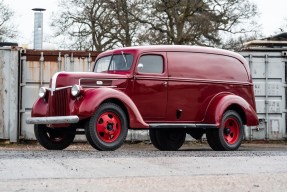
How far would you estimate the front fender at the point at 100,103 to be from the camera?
1127 cm

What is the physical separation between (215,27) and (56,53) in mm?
19958

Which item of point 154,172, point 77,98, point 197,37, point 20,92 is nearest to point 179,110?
point 77,98

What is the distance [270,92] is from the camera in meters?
18.7

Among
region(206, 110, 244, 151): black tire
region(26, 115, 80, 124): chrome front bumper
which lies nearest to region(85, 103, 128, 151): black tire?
region(26, 115, 80, 124): chrome front bumper

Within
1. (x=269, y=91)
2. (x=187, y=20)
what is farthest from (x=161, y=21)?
(x=269, y=91)

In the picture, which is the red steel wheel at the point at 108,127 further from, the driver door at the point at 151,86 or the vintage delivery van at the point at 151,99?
the driver door at the point at 151,86

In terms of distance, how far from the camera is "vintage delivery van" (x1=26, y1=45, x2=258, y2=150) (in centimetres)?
1155

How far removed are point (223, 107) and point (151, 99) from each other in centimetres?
152

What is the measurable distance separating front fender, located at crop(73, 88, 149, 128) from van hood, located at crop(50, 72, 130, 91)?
303 millimetres

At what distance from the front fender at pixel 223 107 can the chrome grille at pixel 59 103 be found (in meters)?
2.90

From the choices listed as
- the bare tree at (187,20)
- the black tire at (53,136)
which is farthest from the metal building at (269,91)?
the bare tree at (187,20)

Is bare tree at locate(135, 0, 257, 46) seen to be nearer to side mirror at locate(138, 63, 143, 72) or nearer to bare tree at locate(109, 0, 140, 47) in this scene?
bare tree at locate(109, 0, 140, 47)

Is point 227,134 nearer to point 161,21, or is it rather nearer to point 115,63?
point 115,63

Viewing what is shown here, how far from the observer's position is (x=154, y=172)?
7.91 meters
